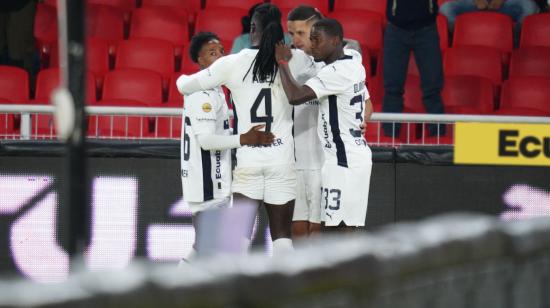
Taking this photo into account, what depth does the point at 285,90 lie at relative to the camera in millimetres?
6867

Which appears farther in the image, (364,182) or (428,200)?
(428,200)

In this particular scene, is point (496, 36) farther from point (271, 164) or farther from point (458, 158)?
point (271, 164)

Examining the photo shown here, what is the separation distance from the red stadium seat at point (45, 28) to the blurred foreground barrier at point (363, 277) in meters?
8.81

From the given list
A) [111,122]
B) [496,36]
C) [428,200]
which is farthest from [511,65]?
[111,122]

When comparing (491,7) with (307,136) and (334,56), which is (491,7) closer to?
(307,136)

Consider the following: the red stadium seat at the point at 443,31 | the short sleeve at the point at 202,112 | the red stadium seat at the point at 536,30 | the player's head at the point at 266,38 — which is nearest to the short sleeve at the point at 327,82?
the player's head at the point at 266,38

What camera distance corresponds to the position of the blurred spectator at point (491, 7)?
11.4m

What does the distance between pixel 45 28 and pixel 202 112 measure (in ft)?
13.5

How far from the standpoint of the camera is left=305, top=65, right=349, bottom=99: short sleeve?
6.82 m

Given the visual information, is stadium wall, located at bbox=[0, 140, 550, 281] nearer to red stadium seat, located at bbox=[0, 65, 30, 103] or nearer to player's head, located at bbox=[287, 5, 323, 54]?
player's head, located at bbox=[287, 5, 323, 54]

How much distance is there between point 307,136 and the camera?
740 centimetres

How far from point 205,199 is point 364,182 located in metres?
1.11

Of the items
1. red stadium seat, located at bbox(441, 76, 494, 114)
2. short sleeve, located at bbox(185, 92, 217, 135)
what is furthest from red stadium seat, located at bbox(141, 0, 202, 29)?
short sleeve, located at bbox(185, 92, 217, 135)

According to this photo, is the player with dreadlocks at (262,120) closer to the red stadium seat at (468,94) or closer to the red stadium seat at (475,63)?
the red stadium seat at (468,94)
